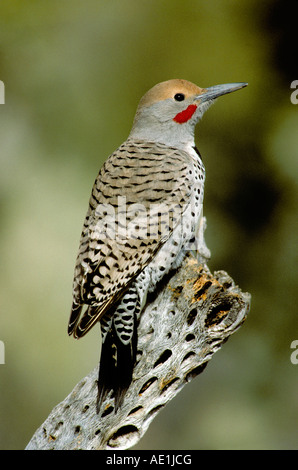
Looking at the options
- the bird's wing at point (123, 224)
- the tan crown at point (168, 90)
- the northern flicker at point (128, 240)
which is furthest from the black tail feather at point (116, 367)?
the tan crown at point (168, 90)

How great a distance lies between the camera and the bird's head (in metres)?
3.29

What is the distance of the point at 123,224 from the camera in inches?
111

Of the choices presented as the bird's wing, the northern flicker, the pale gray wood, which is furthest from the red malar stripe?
the pale gray wood

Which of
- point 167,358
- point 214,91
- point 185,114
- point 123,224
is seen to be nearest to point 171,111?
point 185,114

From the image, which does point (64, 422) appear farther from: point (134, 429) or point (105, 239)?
point (105, 239)

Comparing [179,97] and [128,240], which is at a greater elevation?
[179,97]

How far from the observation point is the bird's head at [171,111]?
3289 millimetres

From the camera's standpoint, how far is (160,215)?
9.33ft

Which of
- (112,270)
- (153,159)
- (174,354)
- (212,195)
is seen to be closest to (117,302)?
(112,270)

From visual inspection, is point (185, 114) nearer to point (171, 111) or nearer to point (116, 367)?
point (171, 111)

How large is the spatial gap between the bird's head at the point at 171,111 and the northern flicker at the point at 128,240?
8cm

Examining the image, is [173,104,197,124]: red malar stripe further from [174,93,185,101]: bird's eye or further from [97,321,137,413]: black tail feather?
[97,321,137,413]: black tail feather

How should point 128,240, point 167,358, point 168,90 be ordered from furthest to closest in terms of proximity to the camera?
point 168,90 → point 128,240 → point 167,358

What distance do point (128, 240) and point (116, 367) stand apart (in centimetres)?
57
